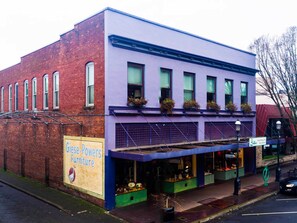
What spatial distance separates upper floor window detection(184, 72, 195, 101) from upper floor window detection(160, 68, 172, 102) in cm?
149

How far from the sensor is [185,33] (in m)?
18.4

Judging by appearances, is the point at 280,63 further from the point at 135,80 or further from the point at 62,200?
the point at 62,200

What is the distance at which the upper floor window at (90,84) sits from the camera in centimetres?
1573

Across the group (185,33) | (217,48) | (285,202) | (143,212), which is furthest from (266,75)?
(143,212)

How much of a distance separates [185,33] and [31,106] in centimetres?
1224

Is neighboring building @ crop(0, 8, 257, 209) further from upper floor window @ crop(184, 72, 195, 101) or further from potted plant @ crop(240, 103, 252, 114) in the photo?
potted plant @ crop(240, 103, 252, 114)

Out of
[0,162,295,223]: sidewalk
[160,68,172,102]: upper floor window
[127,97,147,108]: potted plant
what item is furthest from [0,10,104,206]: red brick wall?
[160,68,172,102]: upper floor window

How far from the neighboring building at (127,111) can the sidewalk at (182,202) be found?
1.92 ft

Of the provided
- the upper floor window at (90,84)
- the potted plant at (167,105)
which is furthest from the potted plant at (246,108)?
the upper floor window at (90,84)

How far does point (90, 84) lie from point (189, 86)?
21.0 feet

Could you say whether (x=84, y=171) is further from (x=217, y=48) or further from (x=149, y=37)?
(x=217, y=48)

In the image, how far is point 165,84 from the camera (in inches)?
684

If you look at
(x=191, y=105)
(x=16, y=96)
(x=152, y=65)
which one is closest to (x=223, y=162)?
(x=191, y=105)

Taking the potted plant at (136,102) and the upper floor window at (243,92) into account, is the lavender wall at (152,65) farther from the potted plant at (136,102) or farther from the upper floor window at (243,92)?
the upper floor window at (243,92)
